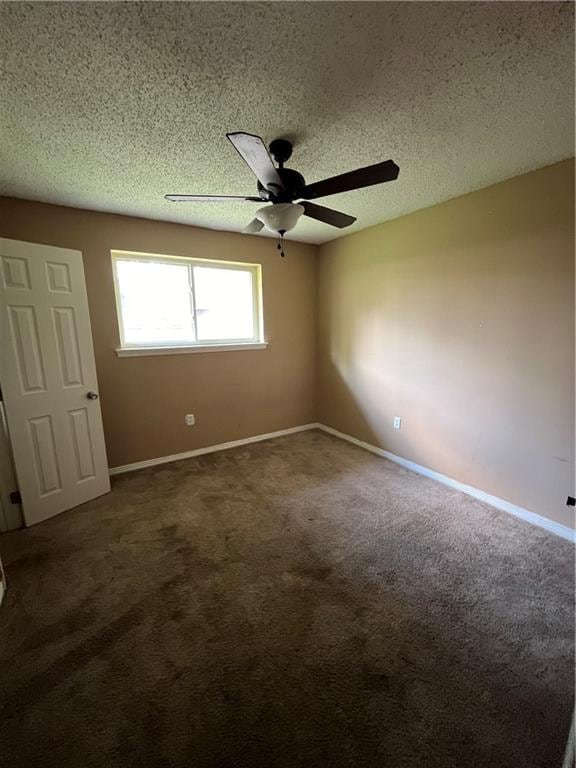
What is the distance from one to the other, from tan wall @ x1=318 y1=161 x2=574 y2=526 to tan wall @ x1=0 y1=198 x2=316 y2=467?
77cm

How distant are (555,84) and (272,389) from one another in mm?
3181

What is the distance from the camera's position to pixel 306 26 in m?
1.06

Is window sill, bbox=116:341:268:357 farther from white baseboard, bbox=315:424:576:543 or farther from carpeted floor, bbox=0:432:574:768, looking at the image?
white baseboard, bbox=315:424:576:543

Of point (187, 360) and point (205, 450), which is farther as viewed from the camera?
point (205, 450)

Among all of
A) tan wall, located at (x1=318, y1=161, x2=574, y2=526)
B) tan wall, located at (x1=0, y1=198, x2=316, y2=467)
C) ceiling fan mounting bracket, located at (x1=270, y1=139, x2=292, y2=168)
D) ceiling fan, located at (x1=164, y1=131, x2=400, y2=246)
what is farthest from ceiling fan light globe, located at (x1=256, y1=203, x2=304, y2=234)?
tan wall, located at (x1=0, y1=198, x2=316, y2=467)

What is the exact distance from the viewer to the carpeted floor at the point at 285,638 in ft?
3.62

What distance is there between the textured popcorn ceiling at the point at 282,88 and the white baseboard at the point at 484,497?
2.35 meters

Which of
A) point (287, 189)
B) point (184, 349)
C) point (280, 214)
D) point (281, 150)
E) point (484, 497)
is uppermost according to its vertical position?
point (281, 150)

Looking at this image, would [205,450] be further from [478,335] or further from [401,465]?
[478,335]

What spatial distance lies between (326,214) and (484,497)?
2458 millimetres

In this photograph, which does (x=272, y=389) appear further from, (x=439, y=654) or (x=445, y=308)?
(x=439, y=654)

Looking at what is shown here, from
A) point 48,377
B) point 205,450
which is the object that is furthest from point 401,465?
point 48,377

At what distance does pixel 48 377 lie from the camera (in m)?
2.31

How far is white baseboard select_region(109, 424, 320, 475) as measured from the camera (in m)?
3.10
